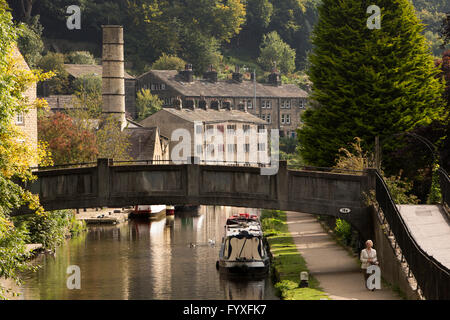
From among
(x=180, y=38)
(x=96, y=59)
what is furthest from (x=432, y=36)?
(x=96, y=59)

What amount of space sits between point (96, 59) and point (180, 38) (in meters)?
18.4

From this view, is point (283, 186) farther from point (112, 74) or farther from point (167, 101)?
point (167, 101)

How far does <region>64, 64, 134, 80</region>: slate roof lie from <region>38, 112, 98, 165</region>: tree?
178 ft

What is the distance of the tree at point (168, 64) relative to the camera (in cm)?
14750

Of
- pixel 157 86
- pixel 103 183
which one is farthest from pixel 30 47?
pixel 103 183

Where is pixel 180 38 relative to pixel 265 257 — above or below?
above

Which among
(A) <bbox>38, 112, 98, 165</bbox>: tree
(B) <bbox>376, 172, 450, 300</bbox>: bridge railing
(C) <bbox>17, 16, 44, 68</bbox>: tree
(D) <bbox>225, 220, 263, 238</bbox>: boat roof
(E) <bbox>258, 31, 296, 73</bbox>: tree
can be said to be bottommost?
(D) <bbox>225, 220, 263, 238</bbox>: boat roof

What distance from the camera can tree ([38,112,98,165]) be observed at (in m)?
70.6

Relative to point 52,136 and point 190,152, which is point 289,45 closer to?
point 190,152

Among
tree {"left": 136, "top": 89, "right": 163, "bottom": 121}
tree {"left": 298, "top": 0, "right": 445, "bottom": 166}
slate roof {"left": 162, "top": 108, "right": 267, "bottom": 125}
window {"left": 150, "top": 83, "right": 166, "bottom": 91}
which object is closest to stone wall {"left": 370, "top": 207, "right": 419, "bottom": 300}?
tree {"left": 298, "top": 0, "right": 445, "bottom": 166}

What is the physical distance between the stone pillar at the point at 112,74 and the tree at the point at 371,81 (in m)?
41.3

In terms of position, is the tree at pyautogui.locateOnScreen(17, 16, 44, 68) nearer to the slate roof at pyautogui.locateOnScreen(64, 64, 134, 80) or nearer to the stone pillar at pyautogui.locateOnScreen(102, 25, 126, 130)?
the slate roof at pyautogui.locateOnScreen(64, 64, 134, 80)

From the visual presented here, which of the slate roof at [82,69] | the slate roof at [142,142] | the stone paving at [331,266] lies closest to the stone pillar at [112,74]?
the slate roof at [142,142]

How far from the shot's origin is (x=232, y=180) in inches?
1499
